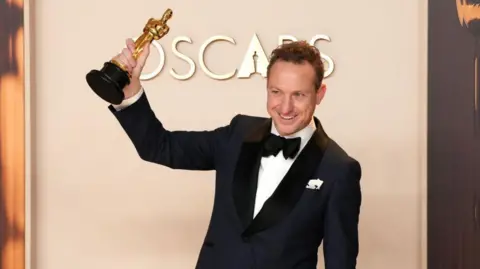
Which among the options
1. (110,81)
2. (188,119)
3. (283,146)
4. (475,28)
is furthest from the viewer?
(188,119)

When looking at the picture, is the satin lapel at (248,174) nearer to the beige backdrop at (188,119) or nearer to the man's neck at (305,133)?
the man's neck at (305,133)

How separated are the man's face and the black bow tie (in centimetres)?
2

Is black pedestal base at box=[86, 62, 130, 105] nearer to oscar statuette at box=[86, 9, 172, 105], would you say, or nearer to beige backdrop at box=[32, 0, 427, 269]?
oscar statuette at box=[86, 9, 172, 105]

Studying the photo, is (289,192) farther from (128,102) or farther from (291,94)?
(128,102)

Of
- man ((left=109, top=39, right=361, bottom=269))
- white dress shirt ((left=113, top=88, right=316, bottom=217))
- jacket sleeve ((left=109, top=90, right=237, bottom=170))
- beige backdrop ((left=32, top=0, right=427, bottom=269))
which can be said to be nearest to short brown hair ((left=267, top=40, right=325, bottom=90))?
man ((left=109, top=39, right=361, bottom=269))

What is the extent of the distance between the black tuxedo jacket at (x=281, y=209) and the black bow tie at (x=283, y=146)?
2 centimetres

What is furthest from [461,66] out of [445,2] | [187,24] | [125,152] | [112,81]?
[112,81]

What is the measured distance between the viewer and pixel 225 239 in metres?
1.43

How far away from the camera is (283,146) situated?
1.44m

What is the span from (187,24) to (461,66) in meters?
0.89

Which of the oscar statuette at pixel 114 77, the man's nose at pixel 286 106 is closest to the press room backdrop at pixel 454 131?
the man's nose at pixel 286 106

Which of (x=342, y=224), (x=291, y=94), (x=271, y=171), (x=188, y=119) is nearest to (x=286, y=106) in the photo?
(x=291, y=94)

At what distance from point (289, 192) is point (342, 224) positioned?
12cm

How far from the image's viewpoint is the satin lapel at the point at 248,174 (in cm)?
142
